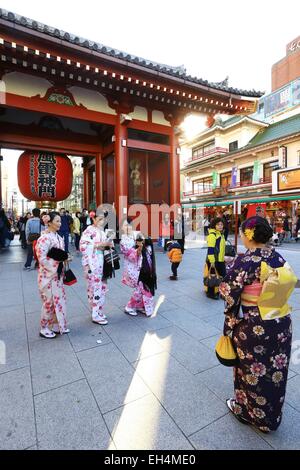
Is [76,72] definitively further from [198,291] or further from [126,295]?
[198,291]

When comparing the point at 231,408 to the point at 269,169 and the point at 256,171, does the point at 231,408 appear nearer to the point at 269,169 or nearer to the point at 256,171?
the point at 269,169

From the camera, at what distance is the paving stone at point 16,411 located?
66.9 inches

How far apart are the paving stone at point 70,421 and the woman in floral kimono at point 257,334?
1120mm

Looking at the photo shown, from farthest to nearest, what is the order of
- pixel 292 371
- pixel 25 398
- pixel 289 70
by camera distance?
pixel 289 70, pixel 292 371, pixel 25 398

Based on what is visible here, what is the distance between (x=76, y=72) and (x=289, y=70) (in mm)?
35886

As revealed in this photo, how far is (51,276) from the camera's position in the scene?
10.3ft

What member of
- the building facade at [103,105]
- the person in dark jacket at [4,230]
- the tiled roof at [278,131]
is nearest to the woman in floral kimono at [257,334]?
the building facade at [103,105]

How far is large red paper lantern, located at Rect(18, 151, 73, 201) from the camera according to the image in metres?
8.12

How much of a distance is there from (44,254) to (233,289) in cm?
239

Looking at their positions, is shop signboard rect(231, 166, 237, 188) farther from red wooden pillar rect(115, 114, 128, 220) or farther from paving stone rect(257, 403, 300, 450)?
paving stone rect(257, 403, 300, 450)

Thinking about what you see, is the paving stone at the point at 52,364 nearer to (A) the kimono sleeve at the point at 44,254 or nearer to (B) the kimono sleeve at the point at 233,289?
(A) the kimono sleeve at the point at 44,254

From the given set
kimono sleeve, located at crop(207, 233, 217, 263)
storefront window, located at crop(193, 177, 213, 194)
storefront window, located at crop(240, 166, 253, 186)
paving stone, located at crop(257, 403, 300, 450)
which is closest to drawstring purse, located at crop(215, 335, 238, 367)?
paving stone, located at crop(257, 403, 300, 450)

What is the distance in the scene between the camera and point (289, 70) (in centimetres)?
3130
